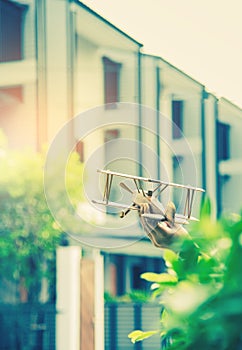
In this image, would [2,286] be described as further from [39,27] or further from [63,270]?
[39,27]

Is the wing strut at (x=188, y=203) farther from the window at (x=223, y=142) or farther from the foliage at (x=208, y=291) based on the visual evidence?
the window at (x=223, y=142)

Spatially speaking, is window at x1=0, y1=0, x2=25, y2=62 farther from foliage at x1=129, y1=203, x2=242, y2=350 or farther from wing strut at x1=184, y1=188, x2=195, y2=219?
foliage at x1=129, y1=203, x2=242, y2=350

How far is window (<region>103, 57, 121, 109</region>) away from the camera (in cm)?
995

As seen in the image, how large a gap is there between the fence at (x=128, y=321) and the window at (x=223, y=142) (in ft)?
7.74

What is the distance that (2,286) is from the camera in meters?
10.0

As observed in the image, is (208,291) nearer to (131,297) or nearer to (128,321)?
(128,321)

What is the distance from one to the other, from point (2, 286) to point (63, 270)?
0.78m

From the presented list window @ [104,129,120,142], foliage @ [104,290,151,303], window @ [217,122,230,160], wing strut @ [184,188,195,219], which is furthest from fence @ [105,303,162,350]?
wing strut @ [184,188,195,219]

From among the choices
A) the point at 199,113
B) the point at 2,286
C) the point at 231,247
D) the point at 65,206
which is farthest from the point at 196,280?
the point at 199,113

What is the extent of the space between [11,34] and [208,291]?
9.23 m

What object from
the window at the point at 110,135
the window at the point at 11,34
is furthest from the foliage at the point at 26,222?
the window at the point at 11,34

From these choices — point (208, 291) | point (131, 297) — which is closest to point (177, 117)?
point (131, 297)

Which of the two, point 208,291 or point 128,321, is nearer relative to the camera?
point 208,291

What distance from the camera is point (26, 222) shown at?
976 cm
